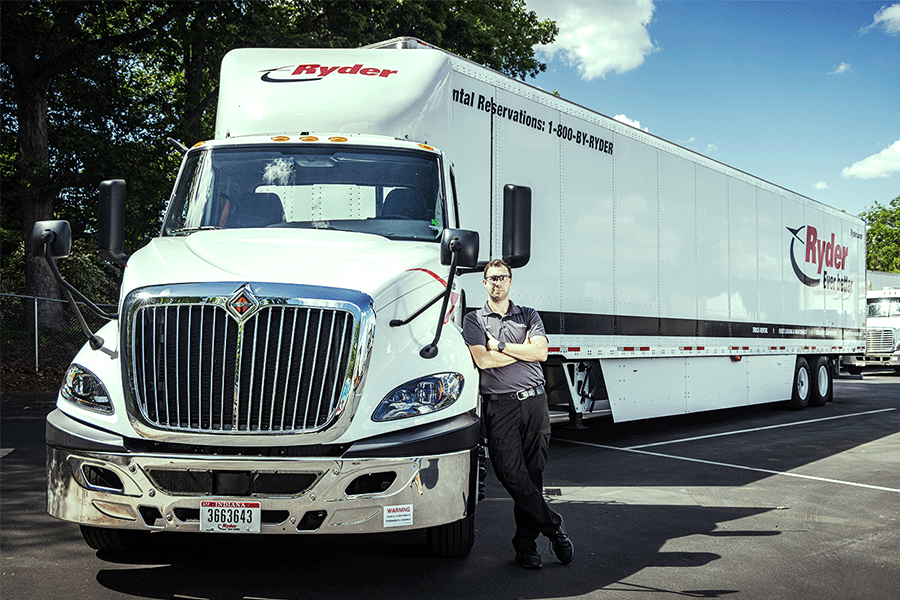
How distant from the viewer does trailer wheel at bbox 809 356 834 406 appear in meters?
17.3

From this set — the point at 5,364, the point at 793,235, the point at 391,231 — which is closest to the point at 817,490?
the point at 391,231

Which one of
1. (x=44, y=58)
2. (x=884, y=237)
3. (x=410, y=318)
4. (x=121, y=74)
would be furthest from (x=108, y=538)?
(x=884, y=237)

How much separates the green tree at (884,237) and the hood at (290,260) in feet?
261

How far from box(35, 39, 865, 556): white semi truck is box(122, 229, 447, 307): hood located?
0.02 metres

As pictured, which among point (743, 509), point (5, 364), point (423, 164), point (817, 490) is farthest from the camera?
point (5, 364)

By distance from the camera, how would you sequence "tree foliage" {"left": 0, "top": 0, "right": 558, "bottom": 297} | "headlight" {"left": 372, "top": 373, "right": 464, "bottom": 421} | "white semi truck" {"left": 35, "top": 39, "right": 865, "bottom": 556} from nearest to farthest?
"white semi truck" {"left": 35, "top": 39, "right": 865, "bottom": 556}, "headlight" {"left": 372, "top": 373, "right": 464, "bottom": 421}, "tree foliage" {"left": 0, "top": 0, "right": 558, "bottom": 297}

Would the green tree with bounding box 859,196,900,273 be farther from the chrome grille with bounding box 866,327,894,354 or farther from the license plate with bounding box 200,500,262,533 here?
the license plate with bounding box 200,500,262,533

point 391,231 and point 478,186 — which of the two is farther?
point 478,186

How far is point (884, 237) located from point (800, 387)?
68215 mm

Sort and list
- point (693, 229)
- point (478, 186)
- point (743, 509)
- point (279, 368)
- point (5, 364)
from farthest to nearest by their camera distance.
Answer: point (5, 364) < point (693, 229) < point (478, 186) < point (743, 509) < point (279, 368)

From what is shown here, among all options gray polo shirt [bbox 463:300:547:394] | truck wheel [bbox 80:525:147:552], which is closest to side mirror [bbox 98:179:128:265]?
truck wheel [bbox 80:525:147:552]

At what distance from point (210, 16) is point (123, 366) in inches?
677

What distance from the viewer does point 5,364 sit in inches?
707

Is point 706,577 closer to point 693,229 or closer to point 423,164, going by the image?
point 423,164
